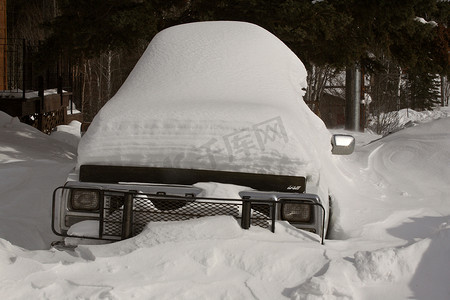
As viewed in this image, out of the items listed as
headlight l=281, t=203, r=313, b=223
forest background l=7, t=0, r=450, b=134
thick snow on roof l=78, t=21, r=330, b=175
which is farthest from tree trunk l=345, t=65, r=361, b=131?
headlight l=281, t=203, r=313, b=223

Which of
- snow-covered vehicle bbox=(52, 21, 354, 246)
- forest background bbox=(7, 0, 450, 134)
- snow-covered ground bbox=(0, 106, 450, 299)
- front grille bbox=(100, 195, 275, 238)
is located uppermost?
forest background bbox=(7, 0, 450, 134)

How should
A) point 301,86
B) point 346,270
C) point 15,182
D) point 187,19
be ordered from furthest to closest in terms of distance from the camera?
point 187,19 < point 15,182 < point 301,86 < point 346,270

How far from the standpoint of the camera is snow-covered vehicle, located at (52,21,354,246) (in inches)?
191

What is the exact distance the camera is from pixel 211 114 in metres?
5.23

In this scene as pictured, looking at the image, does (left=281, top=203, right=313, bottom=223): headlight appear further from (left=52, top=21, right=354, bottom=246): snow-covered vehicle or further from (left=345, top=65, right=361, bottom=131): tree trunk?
(left=345, top=65, right=361, bottom=131): tree trunk

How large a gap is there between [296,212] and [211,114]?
100 cm

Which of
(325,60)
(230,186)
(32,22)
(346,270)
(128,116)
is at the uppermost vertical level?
(32,22)

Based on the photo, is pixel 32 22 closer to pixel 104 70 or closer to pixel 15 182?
pixel 104 70

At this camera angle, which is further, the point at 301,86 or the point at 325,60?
the point at 325,60

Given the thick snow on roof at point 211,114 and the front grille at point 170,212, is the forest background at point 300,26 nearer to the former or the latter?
the thick snow on roof at point 211,114

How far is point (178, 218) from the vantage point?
489 centimetres

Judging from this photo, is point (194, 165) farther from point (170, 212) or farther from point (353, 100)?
point (353, 100)

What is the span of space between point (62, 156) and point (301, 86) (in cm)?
602

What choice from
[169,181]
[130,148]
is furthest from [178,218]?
[130,148]
